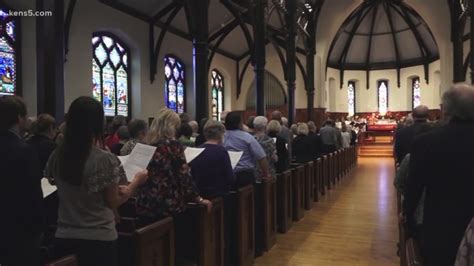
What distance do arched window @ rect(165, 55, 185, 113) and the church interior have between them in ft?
0.23

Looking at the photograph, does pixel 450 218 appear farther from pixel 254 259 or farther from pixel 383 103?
pixel 383 103

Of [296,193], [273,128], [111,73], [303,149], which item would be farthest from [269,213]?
[111,73]

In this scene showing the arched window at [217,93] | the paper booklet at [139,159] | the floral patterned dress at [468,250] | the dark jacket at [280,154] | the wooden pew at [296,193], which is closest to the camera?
the floral patterned dress at [468,250]

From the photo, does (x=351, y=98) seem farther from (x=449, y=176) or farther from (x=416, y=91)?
(x=449, y=176)

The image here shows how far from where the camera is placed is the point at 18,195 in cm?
192

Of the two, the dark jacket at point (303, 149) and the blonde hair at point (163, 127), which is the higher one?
the blonde hair at point (163, 127)

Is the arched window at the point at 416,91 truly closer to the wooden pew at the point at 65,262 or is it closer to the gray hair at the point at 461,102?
the gray hair at the point at 461,102

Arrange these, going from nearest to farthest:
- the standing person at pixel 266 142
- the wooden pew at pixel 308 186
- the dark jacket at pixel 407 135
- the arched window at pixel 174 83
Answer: the dark jacket at pixel 407 135
the standing person at pixel 266 142
the wooden pew at pixel 308 186
the arched window at pixel 174 83

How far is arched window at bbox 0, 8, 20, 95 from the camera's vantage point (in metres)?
8.95

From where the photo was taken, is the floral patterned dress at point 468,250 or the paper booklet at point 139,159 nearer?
the floral patterned dress at point 468,250

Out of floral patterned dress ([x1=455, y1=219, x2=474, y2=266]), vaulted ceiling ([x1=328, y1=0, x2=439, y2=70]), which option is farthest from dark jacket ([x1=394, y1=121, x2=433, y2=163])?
vaulted ceiling ([x1=328, y1=0, x2=439, y2=70])

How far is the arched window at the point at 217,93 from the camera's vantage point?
59.7ft

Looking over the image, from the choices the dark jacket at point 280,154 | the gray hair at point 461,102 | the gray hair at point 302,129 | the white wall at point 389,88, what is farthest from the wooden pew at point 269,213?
the white wall at point 389,88

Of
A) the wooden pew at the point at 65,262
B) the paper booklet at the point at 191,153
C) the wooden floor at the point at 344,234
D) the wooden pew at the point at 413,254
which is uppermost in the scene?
the paper booklet at the point at 191,153
